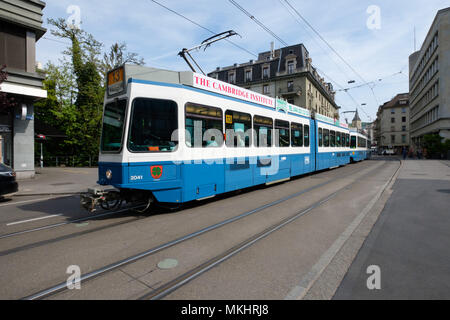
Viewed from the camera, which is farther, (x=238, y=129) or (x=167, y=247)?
(x=238, y=129)

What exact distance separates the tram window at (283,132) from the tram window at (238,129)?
2125 millimetres

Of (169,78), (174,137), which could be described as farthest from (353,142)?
(174,137)

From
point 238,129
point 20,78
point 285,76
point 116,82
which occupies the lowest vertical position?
point 238,129

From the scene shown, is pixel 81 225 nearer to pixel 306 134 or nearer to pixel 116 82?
pixel 116 82

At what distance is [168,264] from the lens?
11.5 feet

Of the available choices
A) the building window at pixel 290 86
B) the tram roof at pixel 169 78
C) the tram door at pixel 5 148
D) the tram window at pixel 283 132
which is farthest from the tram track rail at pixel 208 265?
the building window at pixel 290 86

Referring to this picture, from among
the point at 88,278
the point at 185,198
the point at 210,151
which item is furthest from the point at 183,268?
the point at 210,151

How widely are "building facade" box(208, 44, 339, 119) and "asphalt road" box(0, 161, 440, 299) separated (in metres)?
36.2

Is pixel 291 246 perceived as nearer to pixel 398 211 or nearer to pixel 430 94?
pixel 398 211

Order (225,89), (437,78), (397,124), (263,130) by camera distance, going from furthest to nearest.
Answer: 1. (397,124)
2. (437,78)
3. (263,130)
4. (225,89)

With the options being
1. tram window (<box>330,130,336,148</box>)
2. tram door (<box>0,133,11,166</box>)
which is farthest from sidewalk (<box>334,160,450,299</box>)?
tram door (<box>0,133,11,166</box>)

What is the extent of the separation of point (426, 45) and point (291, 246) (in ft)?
177

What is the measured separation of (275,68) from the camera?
1716 inches

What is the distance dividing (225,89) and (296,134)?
530 centimetres
